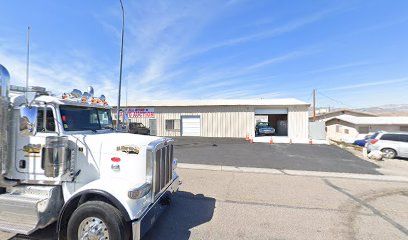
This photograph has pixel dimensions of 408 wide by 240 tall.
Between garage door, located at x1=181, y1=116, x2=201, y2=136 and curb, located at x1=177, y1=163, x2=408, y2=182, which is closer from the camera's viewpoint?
curb, located at x1=177, y1=163, x2=408, y2=182

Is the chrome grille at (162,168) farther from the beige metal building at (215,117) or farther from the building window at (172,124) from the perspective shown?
the building window at (172,124)

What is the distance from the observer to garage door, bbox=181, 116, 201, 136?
103ft

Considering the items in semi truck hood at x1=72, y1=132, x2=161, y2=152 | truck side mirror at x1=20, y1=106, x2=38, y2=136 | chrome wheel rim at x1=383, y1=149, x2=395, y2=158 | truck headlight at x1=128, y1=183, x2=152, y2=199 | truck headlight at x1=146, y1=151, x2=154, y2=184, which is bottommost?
chrome wheel rim at x1=383, y1=149, x2=395, y2=158

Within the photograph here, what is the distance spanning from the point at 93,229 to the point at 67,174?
108 cm

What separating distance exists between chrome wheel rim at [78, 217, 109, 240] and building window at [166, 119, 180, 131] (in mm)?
27641

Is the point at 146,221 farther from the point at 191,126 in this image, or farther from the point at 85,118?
the point at 191,126

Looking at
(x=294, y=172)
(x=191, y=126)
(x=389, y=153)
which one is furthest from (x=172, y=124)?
(x=389, y=153)

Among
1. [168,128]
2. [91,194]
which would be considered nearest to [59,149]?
[91,194]

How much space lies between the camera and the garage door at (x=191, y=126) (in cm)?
3131

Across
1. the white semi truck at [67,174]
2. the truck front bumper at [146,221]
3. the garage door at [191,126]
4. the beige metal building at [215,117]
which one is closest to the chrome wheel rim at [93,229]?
the white semi truck at [67,174]

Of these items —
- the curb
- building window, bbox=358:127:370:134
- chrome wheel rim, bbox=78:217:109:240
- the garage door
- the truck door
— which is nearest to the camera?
chrome wheel rim, bbox=78:217:109:240

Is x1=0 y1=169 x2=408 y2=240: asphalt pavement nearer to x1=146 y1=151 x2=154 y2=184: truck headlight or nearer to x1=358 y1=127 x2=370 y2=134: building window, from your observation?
x1=146 y1=151 x2=154 y2=184: truck headlight

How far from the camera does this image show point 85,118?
5.16m

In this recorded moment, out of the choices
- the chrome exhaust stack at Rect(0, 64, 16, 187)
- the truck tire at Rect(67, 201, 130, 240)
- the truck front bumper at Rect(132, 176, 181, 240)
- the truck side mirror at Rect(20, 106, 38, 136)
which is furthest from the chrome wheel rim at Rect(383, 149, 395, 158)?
the chrome exhaust stack at Rect(0, 64, 16, 187)
